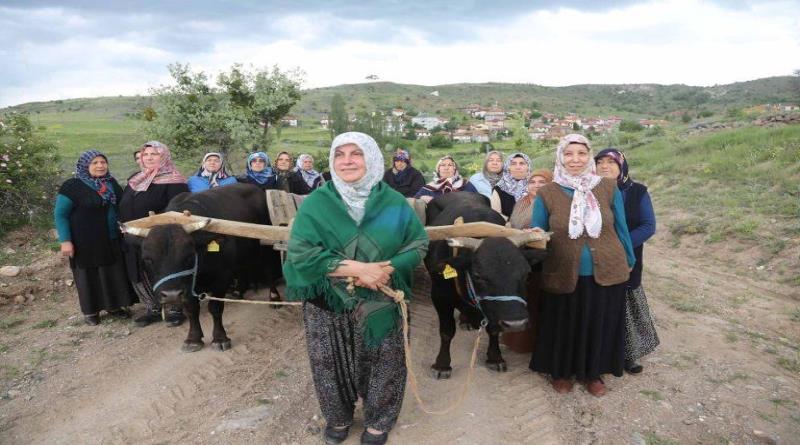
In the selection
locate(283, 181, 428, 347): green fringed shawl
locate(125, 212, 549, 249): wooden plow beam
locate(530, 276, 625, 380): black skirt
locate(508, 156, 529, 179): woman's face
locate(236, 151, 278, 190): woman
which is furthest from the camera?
locate(236, 151, 278, 190): woman

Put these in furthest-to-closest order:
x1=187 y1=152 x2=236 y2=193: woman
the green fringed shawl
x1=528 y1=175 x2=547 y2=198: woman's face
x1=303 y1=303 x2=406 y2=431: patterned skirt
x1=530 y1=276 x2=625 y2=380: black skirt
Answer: x1=187 y1=152 x2=236 y2=193: woman, x1=528 y1=175 x2=547 y2=198: woman's face, x1=530 y1=276 x2=625 y2=380: black skirt, x1=303 y1=303 x2=406 y2=431: patterned skirt, the green fringed shawl

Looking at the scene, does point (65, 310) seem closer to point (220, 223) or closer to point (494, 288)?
point (220, 223)

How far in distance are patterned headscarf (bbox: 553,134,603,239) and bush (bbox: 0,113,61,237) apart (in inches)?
375

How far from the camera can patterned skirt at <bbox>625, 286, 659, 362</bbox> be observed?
4230 mm

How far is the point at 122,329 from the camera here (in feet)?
18.0

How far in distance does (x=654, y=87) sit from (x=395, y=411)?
10867 centimetres

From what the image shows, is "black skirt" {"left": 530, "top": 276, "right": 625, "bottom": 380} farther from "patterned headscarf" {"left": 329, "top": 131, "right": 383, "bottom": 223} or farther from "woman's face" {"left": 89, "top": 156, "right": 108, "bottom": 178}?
"woman's face" {"left": 89, "top": 156, "right": 108, "bottom": 178}

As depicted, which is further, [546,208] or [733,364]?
[733,364]

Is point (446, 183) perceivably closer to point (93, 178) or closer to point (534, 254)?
point (534, 254)

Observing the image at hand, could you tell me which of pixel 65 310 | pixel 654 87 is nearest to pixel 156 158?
Result: pixel 65 310

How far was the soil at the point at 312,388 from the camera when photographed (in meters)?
3.51

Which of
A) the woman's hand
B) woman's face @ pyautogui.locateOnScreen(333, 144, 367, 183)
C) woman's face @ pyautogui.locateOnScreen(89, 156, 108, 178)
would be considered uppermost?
woman's face @ pyautogui.locateOnScreen(333, 144, 367, 183)

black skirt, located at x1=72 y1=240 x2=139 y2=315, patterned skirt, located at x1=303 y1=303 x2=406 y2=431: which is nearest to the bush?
black skirt, located at x1=72 y1=240 x2=139 y2=315

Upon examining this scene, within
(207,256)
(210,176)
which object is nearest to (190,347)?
(207,256)
